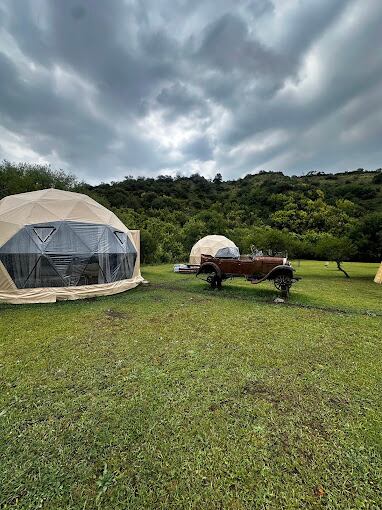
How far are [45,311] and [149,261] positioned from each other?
55.4ft

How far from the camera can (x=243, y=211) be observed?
164 feet

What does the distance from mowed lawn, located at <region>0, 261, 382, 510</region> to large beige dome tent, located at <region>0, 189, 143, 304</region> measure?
10.6 feet

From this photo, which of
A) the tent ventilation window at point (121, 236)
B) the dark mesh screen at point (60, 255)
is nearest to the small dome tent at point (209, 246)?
the tent ventilation window at point (121, 236)

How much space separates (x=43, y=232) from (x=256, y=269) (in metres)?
8.43

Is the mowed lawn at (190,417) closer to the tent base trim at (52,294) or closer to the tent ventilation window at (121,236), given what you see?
the tent base trim at (52,294)

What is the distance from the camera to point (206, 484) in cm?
210

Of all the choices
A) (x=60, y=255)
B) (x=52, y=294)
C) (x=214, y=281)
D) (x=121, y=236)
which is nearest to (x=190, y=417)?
(x=52, y=294)

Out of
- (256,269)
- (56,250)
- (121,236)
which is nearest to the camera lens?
(56,250)

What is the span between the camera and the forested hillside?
17969 mm

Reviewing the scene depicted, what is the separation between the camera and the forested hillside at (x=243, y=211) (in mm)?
17969

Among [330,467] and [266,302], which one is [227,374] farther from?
[266,302]

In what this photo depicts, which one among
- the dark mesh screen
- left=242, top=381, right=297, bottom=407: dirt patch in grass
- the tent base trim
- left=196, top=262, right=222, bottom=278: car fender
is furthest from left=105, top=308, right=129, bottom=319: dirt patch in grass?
left=196, top=262, right=222, bottom=278: car fender

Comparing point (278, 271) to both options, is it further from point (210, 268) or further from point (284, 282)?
point (210, 268)

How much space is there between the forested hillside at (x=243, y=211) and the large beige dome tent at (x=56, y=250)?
1092cm
